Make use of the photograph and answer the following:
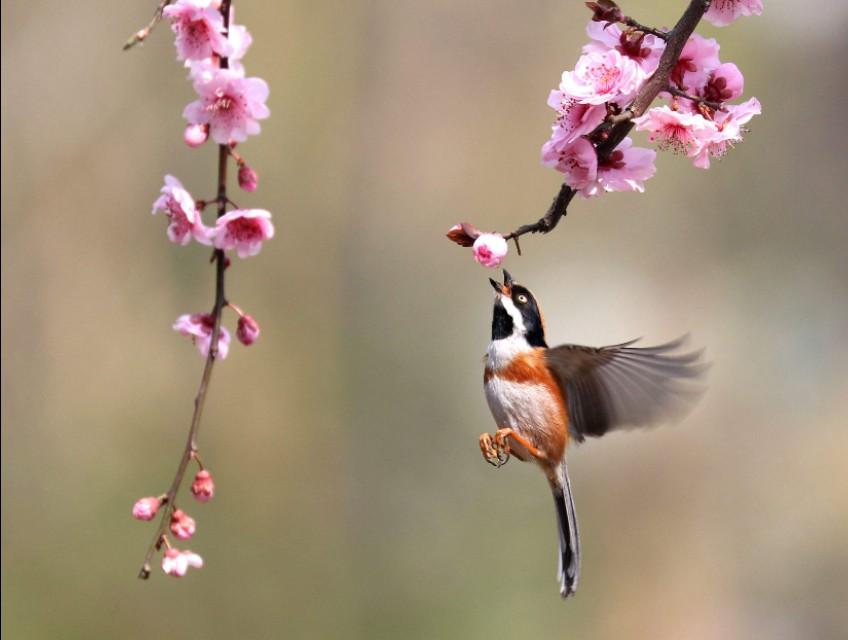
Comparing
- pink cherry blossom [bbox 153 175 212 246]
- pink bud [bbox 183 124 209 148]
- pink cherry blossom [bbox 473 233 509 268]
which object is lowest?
pink cherry blossom [bbox 473 233 509 268]

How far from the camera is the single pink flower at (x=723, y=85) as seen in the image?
1.25m

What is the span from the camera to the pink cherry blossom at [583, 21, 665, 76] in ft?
3.91

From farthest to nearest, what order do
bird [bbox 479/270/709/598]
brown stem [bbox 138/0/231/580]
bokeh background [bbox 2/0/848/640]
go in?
bokeh background [bbox 2/0/848/640]
bird [bbox 479/270/709/598]
brown stem [bbox 138/0/231/580]

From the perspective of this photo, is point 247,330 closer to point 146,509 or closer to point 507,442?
point 146,509

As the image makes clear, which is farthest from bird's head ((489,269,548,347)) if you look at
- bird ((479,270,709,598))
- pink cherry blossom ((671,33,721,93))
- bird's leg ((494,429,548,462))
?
pink cherry blossom ((671,33,721,93))

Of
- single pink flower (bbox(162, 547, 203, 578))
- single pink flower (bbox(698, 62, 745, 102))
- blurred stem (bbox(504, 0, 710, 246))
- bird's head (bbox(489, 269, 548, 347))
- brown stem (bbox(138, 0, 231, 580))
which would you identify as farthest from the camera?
bird's head (bbox(489, 269, 548, 347))

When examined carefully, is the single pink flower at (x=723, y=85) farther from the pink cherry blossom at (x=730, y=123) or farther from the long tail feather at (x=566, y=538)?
the long tail feather at (x=566, y=538)

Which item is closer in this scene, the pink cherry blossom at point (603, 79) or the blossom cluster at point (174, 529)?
the pink cherry blossom at point (603, 79)

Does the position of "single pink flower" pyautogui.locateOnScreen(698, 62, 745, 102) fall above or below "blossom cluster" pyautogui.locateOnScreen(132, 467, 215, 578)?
above

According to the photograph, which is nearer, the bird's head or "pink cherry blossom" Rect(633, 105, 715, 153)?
"pink cherry blossom" Rect(633, 105, 715, 153)

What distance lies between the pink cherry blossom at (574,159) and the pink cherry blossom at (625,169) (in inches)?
2.1

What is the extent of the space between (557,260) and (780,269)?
132 centimetres

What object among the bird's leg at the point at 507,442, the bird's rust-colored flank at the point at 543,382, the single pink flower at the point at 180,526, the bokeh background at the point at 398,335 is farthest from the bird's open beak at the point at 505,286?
the bokeh background at the point at 398,335

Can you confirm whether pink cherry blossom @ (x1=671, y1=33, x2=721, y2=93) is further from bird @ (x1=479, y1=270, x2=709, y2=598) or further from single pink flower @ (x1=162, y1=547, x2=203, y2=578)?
single pink flower @ (x1=162, y1=547, x2=203, y2=578)
